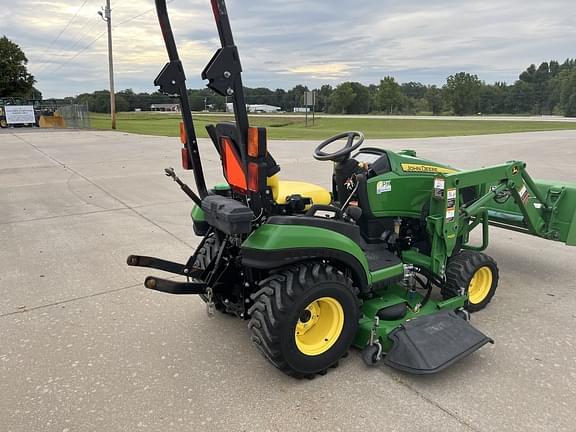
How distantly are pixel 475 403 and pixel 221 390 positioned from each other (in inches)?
55.2

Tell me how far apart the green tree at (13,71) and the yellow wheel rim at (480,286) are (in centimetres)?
5854

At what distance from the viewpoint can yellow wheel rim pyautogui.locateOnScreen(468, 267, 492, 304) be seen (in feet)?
12.0

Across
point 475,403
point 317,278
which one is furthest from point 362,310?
point 475,403

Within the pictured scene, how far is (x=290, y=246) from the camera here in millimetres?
2566

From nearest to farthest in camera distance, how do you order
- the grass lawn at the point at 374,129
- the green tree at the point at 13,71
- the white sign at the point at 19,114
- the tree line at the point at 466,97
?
1. the grass lawn at the point at 374,129
2. the white sign at the point at 19,114
3. the green tree at the point at 13,71
4. the tree line at the point at 466,97

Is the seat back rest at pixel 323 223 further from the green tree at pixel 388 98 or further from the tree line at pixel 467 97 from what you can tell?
the green tree at pixel 388 98

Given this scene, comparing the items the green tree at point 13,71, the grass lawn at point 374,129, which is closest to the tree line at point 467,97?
the green tree at point 13,71

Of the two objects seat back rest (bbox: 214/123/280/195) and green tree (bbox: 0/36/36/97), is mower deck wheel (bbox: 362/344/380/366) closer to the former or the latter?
seat back rest (bbox: 214/123/280/195)

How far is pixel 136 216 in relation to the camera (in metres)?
6.86

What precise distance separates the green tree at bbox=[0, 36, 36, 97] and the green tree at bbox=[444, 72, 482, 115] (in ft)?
224

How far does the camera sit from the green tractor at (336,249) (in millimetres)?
2555

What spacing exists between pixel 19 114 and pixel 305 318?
129 feet

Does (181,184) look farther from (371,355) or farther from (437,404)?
(437,404)

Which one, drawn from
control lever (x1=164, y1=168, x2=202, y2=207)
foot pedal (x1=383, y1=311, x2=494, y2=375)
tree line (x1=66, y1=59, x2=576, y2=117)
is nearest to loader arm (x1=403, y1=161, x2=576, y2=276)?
foot pedal (x1=383, y1=311, x2=494, y2=375)
